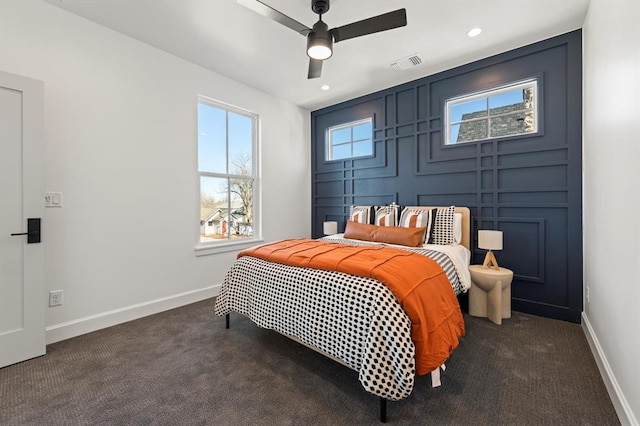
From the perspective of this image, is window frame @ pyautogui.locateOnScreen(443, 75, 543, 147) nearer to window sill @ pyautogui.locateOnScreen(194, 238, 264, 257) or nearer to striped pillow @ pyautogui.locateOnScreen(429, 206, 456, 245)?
striped pillow @ pyautogui.locateOnScreen(429, 206, 456, 245)

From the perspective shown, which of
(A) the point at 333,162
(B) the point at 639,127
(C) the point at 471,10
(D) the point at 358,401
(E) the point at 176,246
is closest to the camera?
(B) the point at 639,127

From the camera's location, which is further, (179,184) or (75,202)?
(179,184)

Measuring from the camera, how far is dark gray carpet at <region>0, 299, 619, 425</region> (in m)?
1.47

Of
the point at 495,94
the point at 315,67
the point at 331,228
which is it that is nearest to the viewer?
the point at 315,67

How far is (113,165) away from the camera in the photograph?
2.67 m

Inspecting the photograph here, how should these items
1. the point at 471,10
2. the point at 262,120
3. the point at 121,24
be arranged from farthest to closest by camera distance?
the point at 262,120 < the point at 121,24 < the point at 471,10

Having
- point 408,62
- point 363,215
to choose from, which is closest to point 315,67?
point 408,62

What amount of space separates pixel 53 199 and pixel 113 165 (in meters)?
0.55

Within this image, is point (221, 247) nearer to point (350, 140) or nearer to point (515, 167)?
point (350, 140)

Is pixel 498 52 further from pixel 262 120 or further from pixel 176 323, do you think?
pixel 176 323

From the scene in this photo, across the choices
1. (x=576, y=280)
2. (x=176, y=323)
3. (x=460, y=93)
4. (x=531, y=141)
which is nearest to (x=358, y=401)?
(x=176, y=323)

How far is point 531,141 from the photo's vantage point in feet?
9.49

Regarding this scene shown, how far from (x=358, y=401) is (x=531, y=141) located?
301 centimetres

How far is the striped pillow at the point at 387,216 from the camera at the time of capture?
3.46 m
